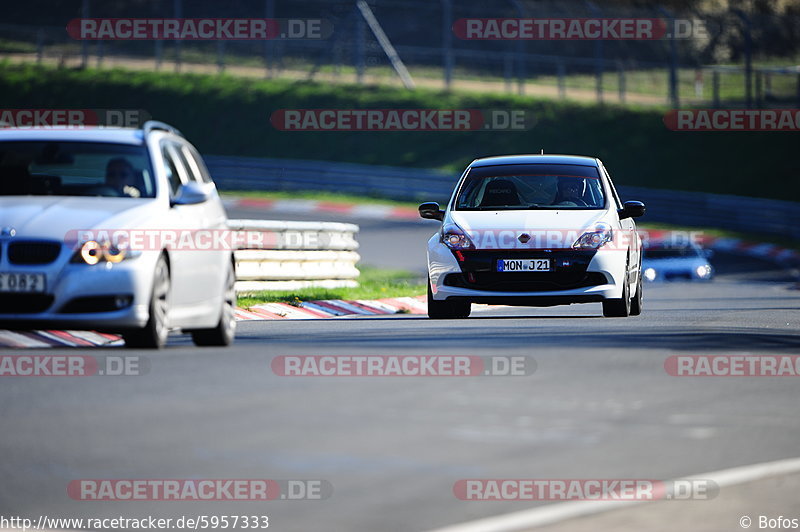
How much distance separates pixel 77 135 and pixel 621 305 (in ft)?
23.1

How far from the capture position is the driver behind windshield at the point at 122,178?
11.6 m

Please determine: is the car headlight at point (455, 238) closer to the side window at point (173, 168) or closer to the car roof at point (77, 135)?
the side window at point (173, 168)

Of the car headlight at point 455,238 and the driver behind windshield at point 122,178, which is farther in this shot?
the car headlight at point 455,238

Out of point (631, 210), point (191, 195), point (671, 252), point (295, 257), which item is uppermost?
point (191, 195)

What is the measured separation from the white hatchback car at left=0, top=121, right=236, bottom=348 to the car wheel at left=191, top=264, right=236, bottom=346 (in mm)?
23

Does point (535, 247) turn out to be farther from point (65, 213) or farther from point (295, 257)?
point (295, 257)

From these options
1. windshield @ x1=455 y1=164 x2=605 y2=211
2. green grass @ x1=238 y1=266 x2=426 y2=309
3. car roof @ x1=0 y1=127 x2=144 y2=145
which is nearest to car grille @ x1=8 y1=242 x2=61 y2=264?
car roof @ x1=0 y1=127 x2=144 y2=145

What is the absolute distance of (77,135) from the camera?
12062mm

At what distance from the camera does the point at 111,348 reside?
13008 millimetres

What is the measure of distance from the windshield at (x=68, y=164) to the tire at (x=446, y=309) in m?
5.64

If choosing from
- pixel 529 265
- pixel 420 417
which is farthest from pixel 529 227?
pixel 420 417

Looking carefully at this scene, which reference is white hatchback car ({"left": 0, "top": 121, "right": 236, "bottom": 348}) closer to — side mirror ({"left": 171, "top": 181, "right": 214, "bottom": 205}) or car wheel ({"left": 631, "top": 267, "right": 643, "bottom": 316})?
side mirror ({"left": 171, "top": 181, "right": 214, "bottom": 205})

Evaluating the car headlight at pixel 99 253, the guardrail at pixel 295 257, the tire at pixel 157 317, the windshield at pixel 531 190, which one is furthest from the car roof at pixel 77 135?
the guardrail at pixel 295 257

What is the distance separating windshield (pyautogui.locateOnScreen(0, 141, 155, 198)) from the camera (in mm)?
11633
